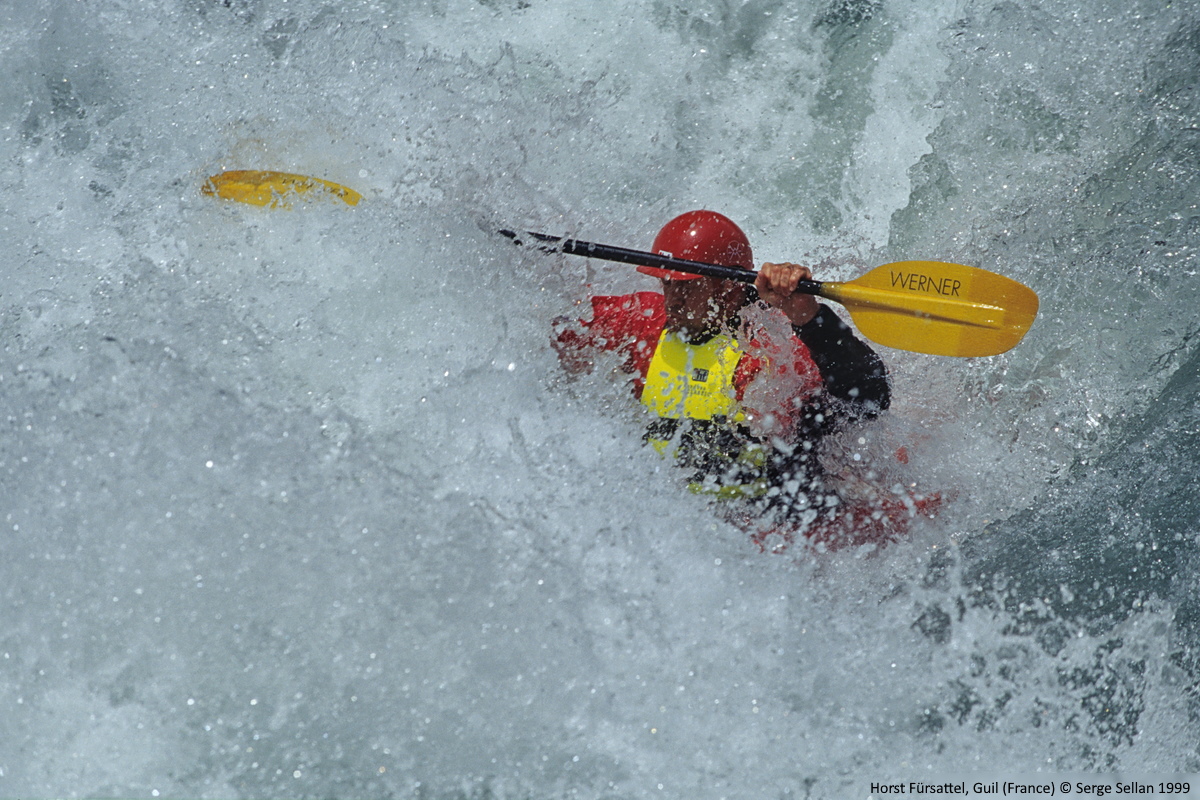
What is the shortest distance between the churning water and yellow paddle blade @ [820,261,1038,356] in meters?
0.29

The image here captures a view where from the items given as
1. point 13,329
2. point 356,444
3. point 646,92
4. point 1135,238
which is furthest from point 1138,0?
point 13,329

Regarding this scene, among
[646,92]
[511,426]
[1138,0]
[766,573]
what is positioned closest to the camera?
[766,573]

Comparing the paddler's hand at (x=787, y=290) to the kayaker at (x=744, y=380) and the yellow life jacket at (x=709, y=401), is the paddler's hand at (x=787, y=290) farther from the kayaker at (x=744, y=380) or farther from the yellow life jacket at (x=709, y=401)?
the yellow life jacket at (x=709, y=401)

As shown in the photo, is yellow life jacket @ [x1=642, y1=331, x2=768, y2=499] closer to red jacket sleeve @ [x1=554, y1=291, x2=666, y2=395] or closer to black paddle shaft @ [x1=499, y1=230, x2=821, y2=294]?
red jacket sleeve @ [x1=554, y1=291, x2=666, y2=395]

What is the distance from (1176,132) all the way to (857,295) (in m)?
1.57

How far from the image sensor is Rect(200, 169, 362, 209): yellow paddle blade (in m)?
2.81

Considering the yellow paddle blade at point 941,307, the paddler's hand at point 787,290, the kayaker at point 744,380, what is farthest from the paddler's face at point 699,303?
the yellow paddle blade at point 941,307

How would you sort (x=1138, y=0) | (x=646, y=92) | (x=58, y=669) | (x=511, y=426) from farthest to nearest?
(x=646, y=92)
(x=1138, y=0)
(x=511, y=426)
(x=58, y=669)

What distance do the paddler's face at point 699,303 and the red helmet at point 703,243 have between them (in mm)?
31

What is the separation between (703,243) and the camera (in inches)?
100

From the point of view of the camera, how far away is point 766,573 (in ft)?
7.77

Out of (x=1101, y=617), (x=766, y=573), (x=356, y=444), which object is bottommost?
(x=356, y=444)

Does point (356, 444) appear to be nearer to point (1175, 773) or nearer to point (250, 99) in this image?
point (250, 99)

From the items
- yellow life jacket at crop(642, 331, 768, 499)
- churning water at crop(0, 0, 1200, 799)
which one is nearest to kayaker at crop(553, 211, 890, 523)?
yellow life jacket at crop(642, 331, 768, 499)
